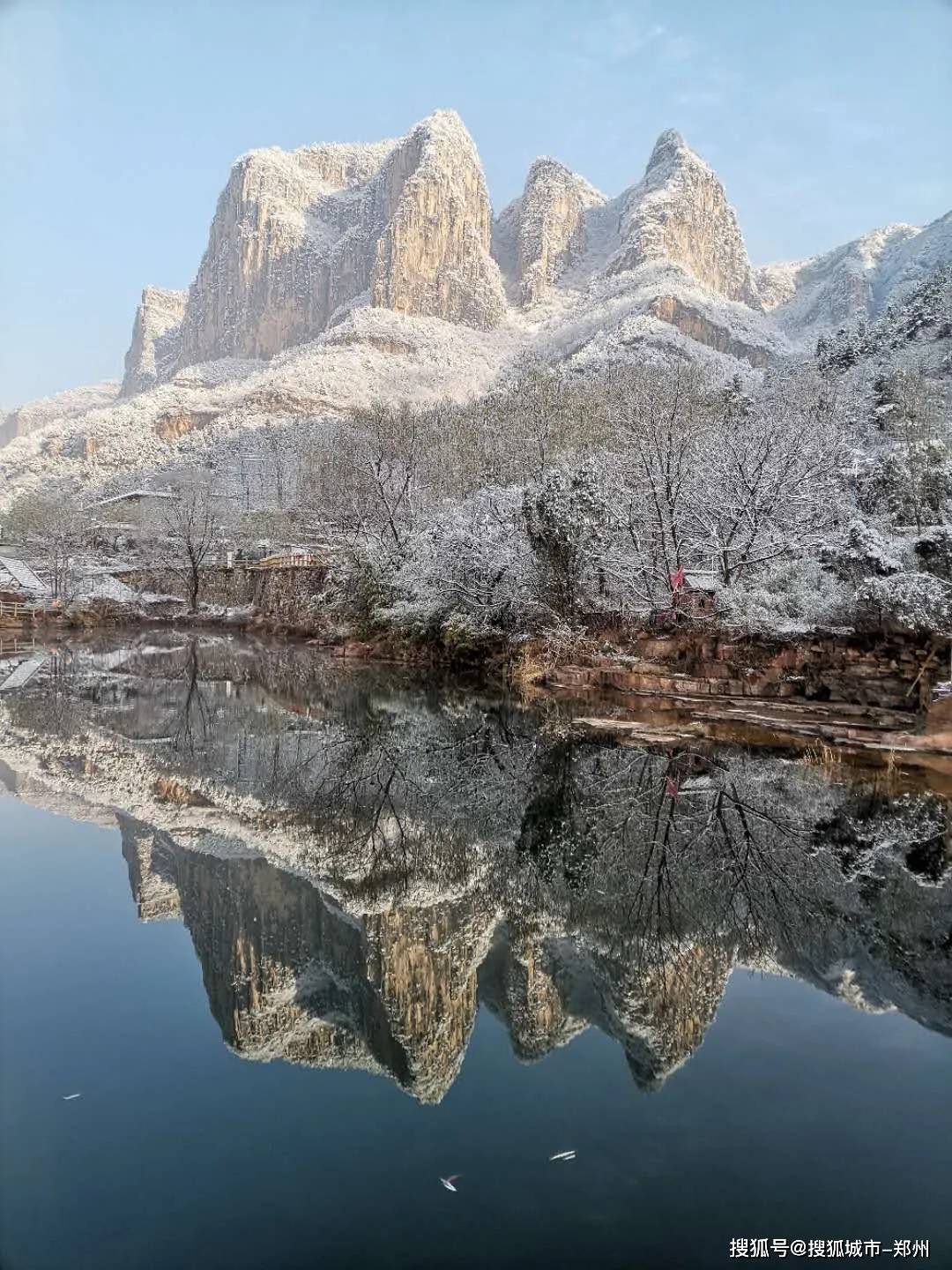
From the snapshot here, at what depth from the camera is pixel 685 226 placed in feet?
475

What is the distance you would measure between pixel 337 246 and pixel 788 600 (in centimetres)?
17874

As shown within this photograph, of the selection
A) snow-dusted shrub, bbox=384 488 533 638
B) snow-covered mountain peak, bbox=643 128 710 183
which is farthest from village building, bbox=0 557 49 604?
snow-covered mountain peak, bbox=643 128 710 183

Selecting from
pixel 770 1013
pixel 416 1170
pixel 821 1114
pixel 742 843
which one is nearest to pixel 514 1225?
pixel 416 1170

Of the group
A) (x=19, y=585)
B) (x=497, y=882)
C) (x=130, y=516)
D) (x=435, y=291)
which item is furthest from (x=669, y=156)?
(x=497, y=882)

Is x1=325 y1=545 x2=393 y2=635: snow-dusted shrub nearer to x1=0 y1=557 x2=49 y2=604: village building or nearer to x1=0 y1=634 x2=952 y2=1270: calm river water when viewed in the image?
x1=0 y1=634 x2=952 y2=1270: calm river water

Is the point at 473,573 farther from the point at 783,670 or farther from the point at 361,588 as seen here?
the point at 783,670

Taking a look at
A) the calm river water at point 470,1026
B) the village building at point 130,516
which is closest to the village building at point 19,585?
the village building at point 130,516

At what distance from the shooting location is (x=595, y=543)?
69.5 ft

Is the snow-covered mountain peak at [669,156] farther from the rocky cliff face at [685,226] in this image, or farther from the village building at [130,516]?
the village building at [130,516]

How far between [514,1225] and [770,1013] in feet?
7.43

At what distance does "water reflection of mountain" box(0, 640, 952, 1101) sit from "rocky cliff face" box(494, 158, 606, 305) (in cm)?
Result: 16189

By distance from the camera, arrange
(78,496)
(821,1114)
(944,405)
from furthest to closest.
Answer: (78,496) → (944,405) → (821,1114)

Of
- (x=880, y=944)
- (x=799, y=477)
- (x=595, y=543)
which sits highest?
(x=799, y=477)

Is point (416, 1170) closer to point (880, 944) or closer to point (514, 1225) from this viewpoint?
point (514, 1225)
